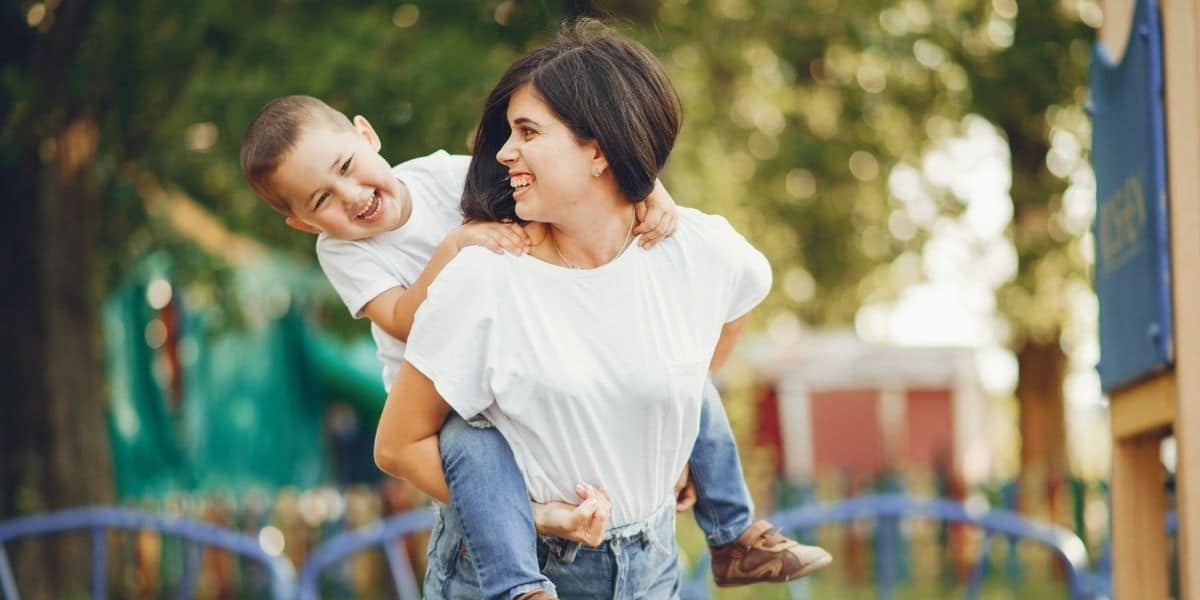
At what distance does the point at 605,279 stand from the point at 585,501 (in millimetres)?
347

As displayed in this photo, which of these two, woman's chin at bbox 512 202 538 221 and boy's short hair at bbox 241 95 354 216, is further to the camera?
boy's short hair at bbox 241 95 354 216

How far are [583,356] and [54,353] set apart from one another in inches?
257

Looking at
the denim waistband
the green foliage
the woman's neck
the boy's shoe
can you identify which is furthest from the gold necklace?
the green foliage

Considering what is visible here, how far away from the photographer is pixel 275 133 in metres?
2.56

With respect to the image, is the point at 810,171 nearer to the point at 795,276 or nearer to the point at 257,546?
the point at 795,276

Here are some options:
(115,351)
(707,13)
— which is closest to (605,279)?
(707,13)

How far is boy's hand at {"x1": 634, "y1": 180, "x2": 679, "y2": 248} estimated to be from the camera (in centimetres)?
246

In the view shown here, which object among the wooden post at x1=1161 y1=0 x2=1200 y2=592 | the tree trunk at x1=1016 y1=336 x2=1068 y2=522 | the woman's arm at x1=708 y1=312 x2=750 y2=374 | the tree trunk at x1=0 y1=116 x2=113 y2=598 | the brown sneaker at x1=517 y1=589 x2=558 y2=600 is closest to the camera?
the brown sneaker at x1=517 y1=589 x2=558 y2=600

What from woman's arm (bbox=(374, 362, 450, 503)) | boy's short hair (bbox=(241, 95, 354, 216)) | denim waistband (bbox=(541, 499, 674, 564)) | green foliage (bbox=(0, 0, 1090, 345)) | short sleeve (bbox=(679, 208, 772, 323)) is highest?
green foliage (bbox=(0, 0, 1090, 345))

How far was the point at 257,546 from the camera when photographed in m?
4.34

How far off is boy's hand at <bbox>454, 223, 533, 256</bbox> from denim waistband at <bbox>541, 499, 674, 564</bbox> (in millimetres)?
468

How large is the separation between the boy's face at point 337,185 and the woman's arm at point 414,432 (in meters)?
0.35

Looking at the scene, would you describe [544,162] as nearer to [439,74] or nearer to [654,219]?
[654,219]

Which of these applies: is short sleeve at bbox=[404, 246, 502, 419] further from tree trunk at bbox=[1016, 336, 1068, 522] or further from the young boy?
tree trunk at bbox=[1016, 336, 1068, 522]
